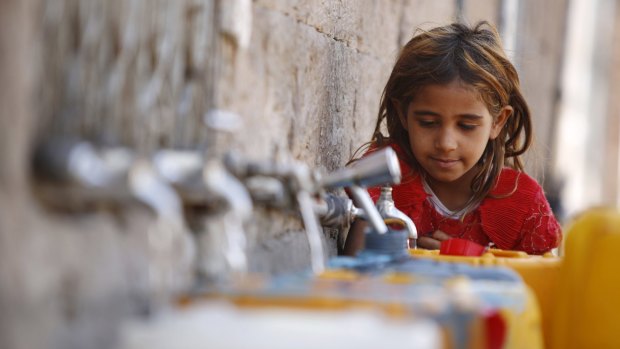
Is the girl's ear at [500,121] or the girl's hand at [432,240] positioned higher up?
the girl's ear at [500,121]

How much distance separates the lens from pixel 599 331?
1628mm

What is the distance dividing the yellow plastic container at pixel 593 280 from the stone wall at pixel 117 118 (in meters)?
0.51

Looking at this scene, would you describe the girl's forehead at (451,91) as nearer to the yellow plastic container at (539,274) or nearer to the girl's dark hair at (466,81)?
the girl's dark hair at (466,81)

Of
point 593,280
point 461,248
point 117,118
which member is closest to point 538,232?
point 461,248

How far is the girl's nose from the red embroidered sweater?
0.15 metres

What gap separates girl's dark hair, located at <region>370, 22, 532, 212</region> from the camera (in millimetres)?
2900

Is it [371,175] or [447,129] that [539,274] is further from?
[447,129]

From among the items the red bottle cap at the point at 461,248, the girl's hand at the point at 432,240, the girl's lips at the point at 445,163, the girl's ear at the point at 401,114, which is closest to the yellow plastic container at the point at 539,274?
the red bottle cap at the point at 461,248

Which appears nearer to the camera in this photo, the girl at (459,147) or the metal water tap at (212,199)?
the metal water tap at (212,199)

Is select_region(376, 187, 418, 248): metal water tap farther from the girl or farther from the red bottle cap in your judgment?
the girl

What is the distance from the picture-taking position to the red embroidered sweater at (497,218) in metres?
2.74

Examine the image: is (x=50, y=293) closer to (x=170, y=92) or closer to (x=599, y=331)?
(x=170, y=92)

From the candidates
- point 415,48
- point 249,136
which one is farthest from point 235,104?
point 415,48

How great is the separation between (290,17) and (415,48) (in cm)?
99
